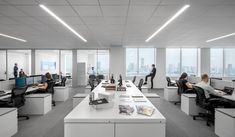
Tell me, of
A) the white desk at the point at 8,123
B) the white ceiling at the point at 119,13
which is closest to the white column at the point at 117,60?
the white ceiling at the point at 119,13

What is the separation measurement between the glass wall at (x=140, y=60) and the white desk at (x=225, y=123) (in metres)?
7.01

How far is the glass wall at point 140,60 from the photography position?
32.9ft

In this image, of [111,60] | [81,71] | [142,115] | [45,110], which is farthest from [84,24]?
[81,71]

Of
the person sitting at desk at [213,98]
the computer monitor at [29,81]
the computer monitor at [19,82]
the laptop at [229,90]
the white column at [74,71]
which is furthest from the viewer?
the white column at [74,71]

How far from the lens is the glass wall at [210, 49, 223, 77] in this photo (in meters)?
9.93

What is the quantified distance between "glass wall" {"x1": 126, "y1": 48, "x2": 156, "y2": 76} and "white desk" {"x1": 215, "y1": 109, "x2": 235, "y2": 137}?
23.0ft

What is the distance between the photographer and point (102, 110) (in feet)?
6.71

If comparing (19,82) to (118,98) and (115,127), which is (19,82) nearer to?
(118,98)

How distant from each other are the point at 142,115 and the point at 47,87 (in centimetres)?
442

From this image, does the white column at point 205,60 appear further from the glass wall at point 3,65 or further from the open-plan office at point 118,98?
the glass wall at point 3,65

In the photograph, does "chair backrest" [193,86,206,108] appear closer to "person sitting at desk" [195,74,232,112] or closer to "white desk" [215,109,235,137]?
"person sitting at desk" [195,74,232,112]

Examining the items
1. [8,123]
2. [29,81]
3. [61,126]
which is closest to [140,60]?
[29,81]

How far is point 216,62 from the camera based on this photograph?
1002 cm

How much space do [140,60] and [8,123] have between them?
8.15 m
